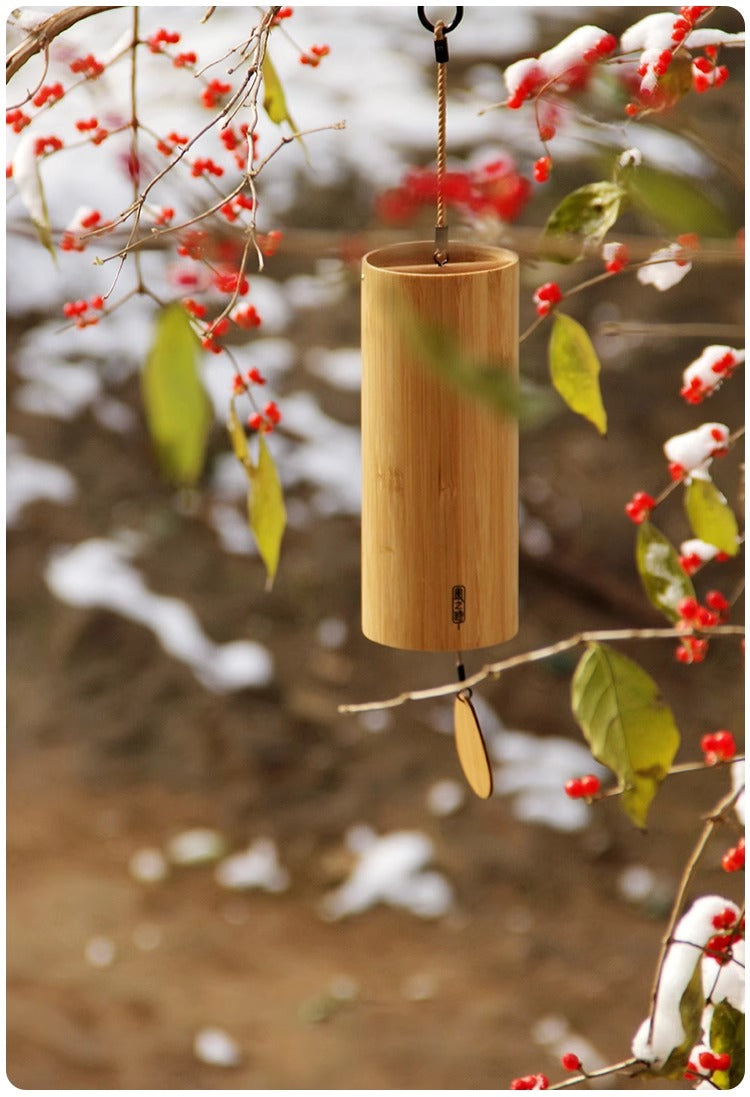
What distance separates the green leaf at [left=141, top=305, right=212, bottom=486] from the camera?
36 centimetres

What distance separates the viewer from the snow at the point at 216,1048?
2592mm

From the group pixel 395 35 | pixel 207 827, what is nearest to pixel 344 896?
pixel 207 827

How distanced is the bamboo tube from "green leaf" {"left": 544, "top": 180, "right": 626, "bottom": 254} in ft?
0.16

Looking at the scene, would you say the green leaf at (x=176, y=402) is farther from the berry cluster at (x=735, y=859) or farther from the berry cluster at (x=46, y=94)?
the berry cluster at (x=735, y=859)

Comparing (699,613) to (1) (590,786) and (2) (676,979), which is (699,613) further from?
(2) (676,979)

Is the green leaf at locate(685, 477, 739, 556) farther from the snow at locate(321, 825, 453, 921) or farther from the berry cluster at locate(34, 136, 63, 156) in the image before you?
the snow at locate(321, 825, 453, 921)

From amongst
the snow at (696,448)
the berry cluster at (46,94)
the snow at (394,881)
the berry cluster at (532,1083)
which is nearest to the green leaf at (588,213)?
the snow at (696,448)

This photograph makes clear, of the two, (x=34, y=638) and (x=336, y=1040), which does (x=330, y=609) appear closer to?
(x=34, y=638)

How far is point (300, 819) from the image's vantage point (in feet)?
10.5

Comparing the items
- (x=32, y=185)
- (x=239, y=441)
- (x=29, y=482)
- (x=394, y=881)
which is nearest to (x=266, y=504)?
(x=239, y=441)

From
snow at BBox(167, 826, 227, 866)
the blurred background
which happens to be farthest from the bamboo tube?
snow at BBox(167, 826, 227, 866)

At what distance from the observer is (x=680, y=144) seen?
3588mm

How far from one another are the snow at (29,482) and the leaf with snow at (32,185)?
2821 millimetres

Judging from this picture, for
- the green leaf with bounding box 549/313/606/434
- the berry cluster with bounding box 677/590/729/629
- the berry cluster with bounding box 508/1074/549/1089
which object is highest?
the green leaf with bounding box 549/313/606/434
